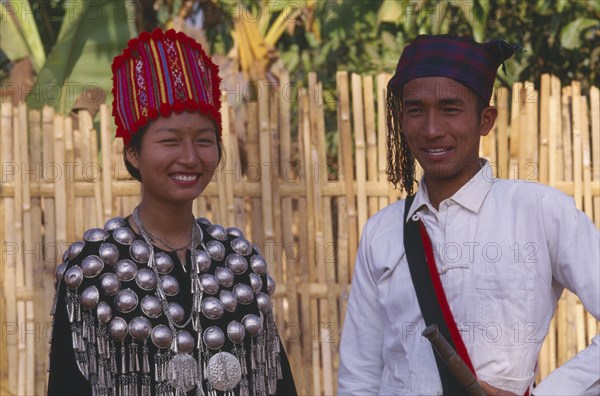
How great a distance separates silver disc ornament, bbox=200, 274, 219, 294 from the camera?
316 centimetres

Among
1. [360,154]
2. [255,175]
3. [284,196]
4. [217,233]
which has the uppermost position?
[360,154]

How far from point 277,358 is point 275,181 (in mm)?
2072

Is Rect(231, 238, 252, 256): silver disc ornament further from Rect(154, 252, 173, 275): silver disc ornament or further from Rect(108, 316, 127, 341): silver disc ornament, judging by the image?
Rect(108, 316, 127, 341): silver disc ornament

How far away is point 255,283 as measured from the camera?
3281mm

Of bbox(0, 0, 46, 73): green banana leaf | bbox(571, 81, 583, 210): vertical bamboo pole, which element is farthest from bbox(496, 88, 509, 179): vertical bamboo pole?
bbox(0, 0, 46, 73): green banana leaf

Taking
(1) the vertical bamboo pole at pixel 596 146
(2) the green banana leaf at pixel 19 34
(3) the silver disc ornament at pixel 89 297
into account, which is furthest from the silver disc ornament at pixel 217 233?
(2) the green banana leaf at pixel 19 34

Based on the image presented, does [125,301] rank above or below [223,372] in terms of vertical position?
above

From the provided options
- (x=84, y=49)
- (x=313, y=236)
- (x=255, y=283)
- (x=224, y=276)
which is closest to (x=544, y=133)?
(x=313, y=236)

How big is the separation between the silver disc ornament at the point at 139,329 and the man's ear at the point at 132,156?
1.61 ft

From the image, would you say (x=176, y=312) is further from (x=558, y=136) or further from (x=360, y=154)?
(x=558, y=136)

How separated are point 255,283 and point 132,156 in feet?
1.97

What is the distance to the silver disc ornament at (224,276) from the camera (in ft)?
10.5

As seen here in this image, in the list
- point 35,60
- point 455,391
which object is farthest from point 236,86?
point 455,391

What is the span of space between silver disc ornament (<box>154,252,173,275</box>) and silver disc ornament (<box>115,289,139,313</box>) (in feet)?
0.43
